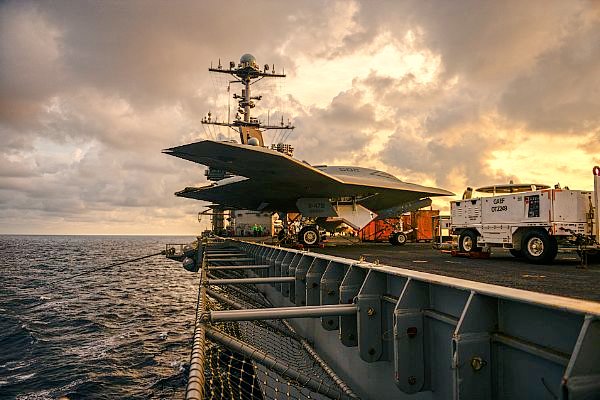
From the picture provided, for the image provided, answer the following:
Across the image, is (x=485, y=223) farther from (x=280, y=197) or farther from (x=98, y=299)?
(x=98, y=299)

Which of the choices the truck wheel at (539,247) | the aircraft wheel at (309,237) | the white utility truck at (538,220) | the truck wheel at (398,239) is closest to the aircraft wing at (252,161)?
the aircraft wheel at (309,237)

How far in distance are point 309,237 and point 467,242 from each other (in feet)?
28.7

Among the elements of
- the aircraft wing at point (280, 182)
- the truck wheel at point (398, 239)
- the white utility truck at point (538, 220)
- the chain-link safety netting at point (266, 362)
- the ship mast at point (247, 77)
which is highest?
the ship mast at point (247, 77)

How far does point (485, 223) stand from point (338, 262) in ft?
32.1

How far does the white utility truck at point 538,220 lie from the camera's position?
1168 centimetres

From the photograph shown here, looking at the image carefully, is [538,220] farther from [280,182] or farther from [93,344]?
[93,344]

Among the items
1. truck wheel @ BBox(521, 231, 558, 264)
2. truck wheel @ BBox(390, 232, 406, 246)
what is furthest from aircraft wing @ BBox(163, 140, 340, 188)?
truck wheel @ BBox(521, 231, 558, 264)

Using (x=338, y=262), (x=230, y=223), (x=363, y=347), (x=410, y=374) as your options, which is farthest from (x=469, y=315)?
(x=230, y=223)

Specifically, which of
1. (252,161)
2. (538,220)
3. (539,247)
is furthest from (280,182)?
(539,247)

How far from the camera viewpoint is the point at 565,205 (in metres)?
11.7

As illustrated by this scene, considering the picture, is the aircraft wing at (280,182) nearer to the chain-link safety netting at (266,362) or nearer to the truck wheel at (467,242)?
the chain-link safety netting at (266,362)

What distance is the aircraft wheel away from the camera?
70.9ft

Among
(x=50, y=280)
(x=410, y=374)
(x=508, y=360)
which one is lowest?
(x=50, y=280)

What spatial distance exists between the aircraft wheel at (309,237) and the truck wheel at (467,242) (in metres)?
8.16
